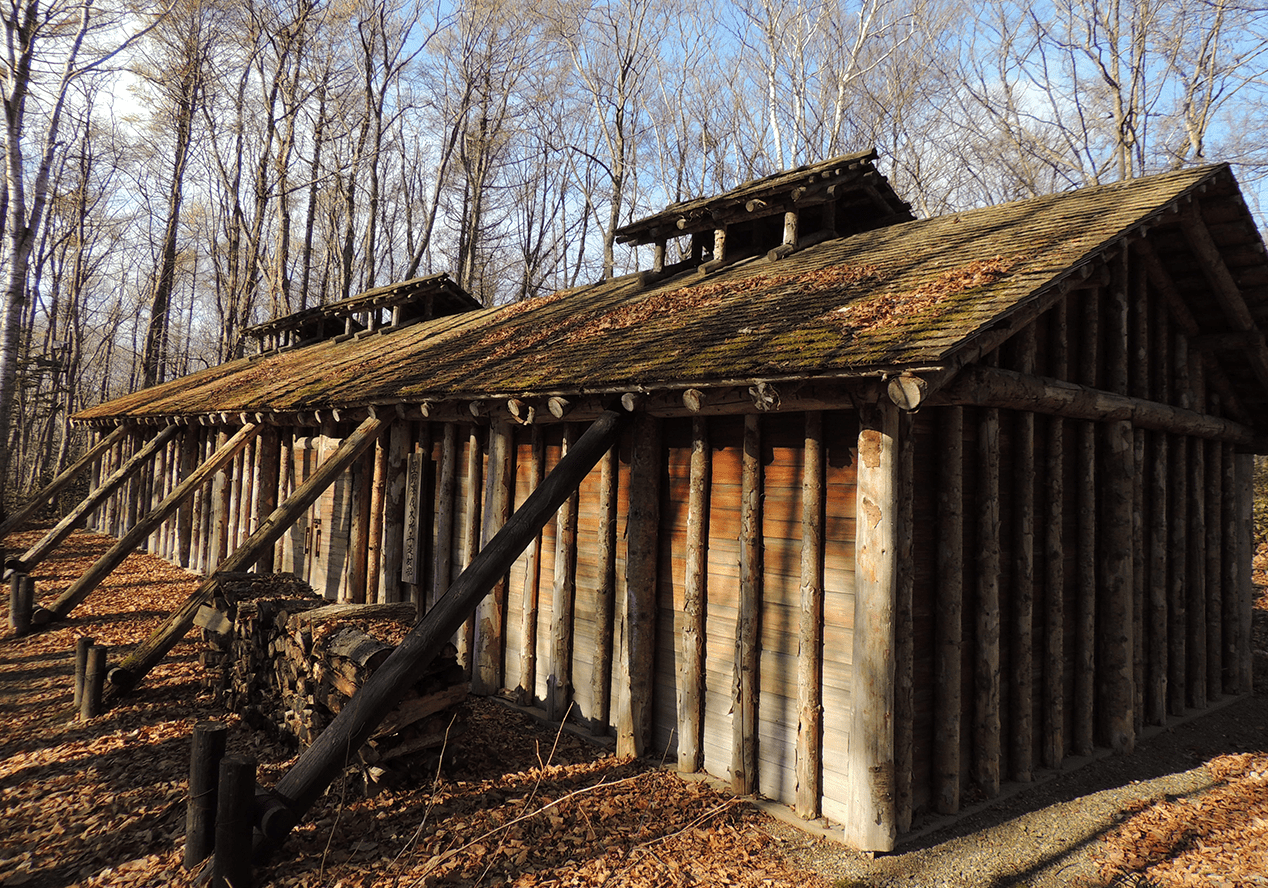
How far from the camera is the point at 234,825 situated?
398 cm

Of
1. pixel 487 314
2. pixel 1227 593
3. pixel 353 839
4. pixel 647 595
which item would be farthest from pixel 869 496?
pixel 487 314

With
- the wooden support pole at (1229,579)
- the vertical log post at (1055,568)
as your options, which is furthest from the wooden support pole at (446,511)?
the wooden support pole at (1229,579)

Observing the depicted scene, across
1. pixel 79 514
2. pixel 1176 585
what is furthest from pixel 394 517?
pixel 1176 585

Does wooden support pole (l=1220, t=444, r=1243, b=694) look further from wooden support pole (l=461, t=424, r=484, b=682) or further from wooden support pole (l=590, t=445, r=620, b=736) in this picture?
wooden support pole (l=461, t=424, r=484, b=682)

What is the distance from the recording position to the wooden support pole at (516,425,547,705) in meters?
7.26

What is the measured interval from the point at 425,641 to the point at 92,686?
4144 mm

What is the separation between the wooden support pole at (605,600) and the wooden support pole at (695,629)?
0.89 metres

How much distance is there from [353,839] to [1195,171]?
30.1ft

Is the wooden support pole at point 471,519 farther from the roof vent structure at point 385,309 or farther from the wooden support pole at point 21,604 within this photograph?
the roof vent structure at point 385,309

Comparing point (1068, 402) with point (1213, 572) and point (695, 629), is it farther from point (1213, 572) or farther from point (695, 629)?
point (1213, 572)

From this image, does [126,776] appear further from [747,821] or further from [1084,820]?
[1084,820]

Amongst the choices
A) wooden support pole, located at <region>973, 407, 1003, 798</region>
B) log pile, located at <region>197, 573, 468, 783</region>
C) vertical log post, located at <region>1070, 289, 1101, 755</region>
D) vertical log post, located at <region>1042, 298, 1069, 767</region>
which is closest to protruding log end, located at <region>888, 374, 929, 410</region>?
wooden support pole, located at <region>973, 407, 1003, 798</region>

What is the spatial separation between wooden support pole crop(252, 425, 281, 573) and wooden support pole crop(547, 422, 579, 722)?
7.76 meters

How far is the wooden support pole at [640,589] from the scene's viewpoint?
6.02 meters
